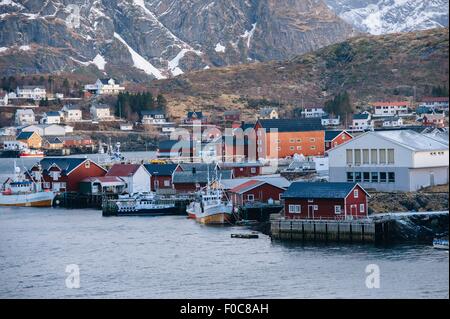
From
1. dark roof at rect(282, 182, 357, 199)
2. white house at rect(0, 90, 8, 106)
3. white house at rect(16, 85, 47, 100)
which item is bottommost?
dark roof at rect(282, 182, 357, 199)

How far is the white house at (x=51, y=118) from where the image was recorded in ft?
311

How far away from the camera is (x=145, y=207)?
40281 millimetres

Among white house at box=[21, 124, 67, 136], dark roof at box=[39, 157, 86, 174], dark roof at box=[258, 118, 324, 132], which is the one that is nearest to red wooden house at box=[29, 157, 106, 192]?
dark roof at box=[39, 157, 86, 174]

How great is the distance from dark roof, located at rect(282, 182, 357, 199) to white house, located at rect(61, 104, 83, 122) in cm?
6652

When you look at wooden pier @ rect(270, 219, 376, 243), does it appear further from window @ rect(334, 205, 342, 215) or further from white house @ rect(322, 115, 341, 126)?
white house @ rect(322, 115, 341, 126)

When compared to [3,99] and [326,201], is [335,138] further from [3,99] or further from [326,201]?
[3,99]

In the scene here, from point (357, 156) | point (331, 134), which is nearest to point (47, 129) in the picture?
point (331, 134)

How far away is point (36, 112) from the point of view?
10219 cm

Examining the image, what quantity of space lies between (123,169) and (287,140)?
38.9 ft

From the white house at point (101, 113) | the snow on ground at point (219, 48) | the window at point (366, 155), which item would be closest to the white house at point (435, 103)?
the white house at point (101, 113)

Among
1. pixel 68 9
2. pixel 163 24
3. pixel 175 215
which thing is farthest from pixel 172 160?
pixel 163 24

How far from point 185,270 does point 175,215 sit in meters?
13.7

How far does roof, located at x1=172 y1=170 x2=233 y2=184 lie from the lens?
4275 centimetres
